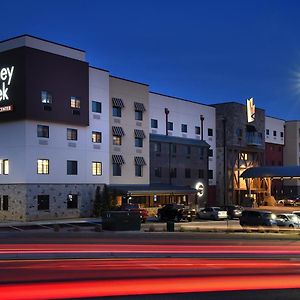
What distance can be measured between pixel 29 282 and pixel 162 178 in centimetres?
4954

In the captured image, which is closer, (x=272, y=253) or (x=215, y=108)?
(x=272, y=253)

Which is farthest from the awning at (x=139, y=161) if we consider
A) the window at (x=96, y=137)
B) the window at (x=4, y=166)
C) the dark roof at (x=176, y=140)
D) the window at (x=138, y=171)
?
the window at (x=4, y=166)

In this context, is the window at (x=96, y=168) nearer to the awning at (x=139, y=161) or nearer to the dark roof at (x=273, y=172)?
the awning at (x=139, y=161)

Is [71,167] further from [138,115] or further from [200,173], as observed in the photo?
[200,173]

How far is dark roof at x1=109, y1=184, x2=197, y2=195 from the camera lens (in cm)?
5241

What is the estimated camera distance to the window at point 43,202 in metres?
45.5

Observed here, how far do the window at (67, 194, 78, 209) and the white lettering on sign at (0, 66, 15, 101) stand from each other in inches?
423

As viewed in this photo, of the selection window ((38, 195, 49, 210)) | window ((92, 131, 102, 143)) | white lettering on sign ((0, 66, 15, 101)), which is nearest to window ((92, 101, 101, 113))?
window ((92, 131, 102, 143))

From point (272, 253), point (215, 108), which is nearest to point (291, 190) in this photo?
point (215, 108)

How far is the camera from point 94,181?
51.1 metres

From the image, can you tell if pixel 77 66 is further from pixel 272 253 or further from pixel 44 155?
pixel 272 253

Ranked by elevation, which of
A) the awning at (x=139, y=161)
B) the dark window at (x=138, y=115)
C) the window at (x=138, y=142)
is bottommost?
the awning at (x=139, y=161)

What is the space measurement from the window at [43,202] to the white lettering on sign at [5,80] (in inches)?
368

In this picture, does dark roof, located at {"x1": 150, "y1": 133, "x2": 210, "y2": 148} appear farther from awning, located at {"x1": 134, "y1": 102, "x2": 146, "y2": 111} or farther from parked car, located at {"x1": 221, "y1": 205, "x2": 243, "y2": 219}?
parked car, located at {"x1": 221, "y1": 205, "x2": 243, "y2": 219}
